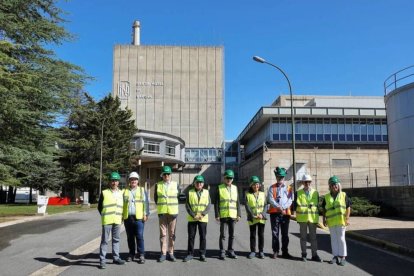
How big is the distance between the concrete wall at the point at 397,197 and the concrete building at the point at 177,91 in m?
71.8

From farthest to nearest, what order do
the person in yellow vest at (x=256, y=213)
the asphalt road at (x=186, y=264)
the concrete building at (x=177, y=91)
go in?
the concrete building at (x=177, y=91), the person in yellow vest at (x=256, y=213), the asphalt road at (x=186, y=264)

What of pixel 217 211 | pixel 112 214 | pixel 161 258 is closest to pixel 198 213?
pixel 217 211

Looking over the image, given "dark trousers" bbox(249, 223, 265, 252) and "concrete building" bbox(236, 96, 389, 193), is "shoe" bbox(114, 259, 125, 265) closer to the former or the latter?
"dark trousers" bbox(249, 223, 265, 252)

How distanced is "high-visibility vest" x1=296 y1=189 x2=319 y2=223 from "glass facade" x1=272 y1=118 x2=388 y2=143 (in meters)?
44.1

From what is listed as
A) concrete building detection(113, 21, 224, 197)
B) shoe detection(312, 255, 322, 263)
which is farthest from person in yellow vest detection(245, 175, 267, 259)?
concrete building detection(113, 21, 224, 197)

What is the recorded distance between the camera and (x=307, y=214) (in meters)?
9.90

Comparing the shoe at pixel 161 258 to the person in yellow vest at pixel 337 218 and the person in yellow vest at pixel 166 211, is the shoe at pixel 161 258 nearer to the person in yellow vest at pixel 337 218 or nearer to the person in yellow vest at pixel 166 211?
the person in yellow vest at pixel 166 211

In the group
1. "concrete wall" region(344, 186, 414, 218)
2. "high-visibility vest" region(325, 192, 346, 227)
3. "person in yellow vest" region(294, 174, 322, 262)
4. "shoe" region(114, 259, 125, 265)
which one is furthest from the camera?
"concrete wall" region(344, 186, 414, 218)

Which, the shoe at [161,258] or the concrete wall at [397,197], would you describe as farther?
the concrete wall at [397,197]

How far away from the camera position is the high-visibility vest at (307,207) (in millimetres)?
9883

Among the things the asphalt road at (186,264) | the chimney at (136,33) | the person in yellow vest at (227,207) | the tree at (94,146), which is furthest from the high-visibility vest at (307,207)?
the chimney at (136,33)

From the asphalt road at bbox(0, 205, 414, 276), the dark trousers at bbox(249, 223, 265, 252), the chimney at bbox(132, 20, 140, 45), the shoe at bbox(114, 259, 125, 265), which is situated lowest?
the asphalt road at bbox(0, 205, 414, 276)

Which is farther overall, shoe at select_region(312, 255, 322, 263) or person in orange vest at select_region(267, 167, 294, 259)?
person in orange vest at select_region(267, 167, 294, 259)

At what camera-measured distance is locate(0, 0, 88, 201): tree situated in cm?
2192
